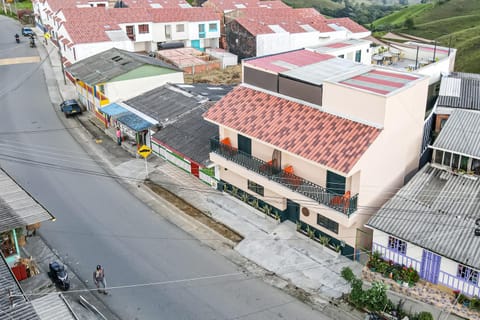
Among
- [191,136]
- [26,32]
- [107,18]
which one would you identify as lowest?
[191,136]

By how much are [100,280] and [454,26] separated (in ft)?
309

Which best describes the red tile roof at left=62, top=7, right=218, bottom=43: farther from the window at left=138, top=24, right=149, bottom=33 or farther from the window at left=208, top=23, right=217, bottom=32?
the window at left=208, top=23, right=217, bottom=32

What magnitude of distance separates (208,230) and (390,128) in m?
12.6

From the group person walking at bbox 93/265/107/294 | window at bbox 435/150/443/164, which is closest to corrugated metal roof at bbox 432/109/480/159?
window at bbox 435/150/443/164

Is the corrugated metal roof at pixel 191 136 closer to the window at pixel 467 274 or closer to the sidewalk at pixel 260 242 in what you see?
the sidewalk at pixel 260 242

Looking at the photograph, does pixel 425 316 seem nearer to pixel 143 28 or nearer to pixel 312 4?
pixel 143 28

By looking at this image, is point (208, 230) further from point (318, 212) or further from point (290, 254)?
point (318, 212)

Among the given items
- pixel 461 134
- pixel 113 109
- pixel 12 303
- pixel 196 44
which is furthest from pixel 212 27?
pixel 12 303

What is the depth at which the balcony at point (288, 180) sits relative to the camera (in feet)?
82.6

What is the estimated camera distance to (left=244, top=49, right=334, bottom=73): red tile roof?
31.0 m

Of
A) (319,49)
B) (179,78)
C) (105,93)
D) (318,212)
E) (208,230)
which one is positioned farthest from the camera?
(179,78)

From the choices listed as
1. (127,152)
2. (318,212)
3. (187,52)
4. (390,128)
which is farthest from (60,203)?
(187,52)

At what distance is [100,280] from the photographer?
24.5 m

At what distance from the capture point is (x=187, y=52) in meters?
68.1
